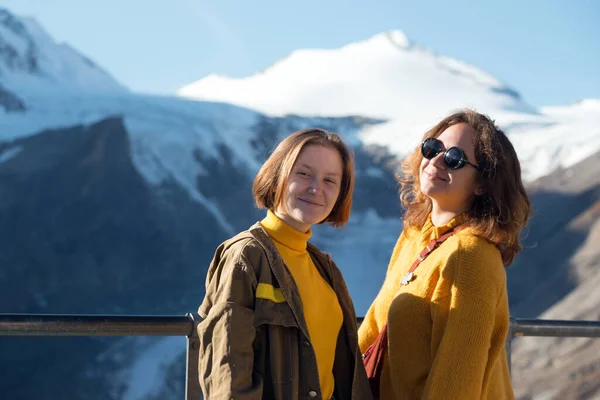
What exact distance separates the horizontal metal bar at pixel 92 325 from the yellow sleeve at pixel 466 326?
0.91 m

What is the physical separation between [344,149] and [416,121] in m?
35.8

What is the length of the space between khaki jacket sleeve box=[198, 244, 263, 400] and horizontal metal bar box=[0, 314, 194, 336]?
0.67 m

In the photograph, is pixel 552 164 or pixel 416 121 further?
pixel 416 121

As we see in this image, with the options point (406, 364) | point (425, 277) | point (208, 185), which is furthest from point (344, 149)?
point (208, 185)

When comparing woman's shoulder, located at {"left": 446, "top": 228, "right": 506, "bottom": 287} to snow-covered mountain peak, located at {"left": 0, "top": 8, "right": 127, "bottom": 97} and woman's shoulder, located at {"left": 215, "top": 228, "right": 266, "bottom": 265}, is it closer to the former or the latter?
woman's shoulder, located at {"left": 215, "top": 228, "right": 266, "bottom": 265}

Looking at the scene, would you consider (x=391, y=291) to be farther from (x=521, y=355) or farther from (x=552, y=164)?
(x=552, y=164)

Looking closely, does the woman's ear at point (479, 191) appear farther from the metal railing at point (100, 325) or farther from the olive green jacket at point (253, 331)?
the metal railing at point (100, 325)

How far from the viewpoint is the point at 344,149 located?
2.18 m

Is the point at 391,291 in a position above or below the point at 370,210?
above

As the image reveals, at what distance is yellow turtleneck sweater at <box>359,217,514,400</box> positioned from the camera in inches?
78.7

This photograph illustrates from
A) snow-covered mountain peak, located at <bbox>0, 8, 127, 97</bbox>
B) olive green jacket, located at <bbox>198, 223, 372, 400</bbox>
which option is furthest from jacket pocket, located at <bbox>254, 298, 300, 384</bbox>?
snow-covered mountain peak, located at <bbox>0, 8, 127, 97</bbox>

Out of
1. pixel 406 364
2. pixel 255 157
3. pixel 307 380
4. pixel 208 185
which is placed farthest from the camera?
pixel 255 157

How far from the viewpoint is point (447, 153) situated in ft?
7.41

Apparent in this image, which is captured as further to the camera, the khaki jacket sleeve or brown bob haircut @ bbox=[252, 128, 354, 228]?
brown bob haircut @ bbox=[252, 128, 354, 228]
